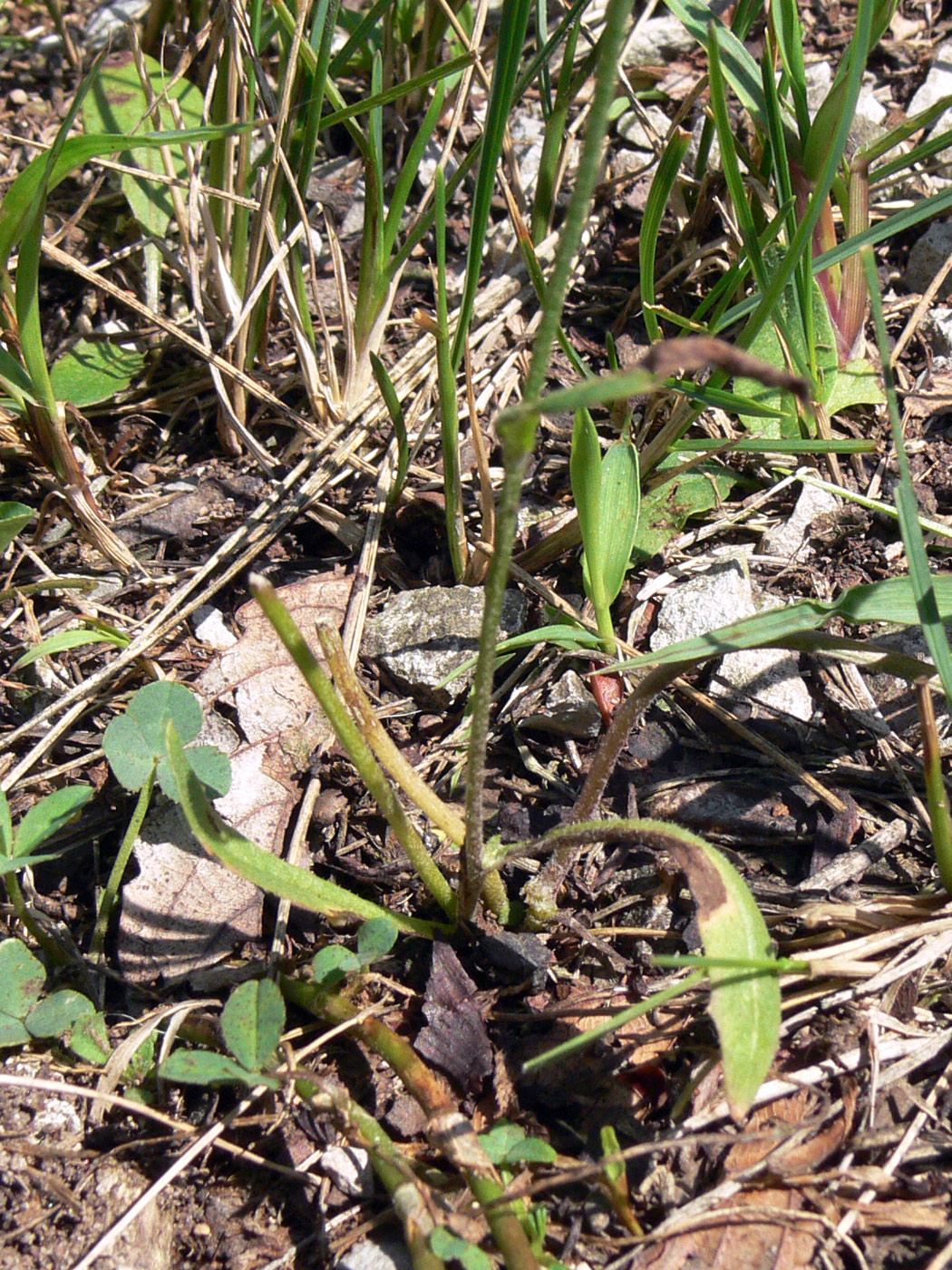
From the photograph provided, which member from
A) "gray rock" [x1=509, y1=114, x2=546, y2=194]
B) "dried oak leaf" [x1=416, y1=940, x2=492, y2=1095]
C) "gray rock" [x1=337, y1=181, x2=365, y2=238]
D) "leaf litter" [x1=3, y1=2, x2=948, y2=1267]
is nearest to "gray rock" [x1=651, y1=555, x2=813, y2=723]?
"leaf litter" [x1=3, y1=2, x2=948, y2=1267]

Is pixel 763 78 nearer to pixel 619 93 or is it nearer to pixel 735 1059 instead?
pixel 619 93

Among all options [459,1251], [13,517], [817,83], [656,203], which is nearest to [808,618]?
[459,1251]

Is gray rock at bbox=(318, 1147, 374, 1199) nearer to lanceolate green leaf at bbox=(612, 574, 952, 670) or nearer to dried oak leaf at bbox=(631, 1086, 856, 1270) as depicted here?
dried oak leaf at bbox=(631, 1086, 856, 1270)

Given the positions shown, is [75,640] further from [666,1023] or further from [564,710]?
[666,1023]

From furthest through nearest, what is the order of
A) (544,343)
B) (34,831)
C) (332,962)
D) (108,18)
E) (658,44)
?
(108,18)
(658,44)
(34,831)
(332,962)
(544,343)

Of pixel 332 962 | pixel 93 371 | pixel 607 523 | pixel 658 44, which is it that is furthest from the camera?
pixel 658 44

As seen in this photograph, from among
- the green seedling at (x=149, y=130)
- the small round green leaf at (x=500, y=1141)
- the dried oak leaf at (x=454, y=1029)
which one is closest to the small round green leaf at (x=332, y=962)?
the dried oak leaf at (x=454, y=1029)

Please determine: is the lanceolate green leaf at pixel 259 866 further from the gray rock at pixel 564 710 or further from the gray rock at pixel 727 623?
the gray rock at pixel 727 623
